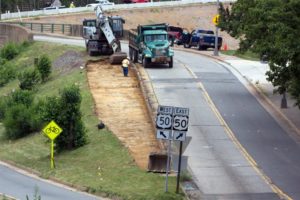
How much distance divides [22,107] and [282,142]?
1553 centimetres

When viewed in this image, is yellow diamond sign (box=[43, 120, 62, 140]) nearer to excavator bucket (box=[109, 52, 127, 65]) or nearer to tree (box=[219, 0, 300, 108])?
tree (box=[219, 0, 300, 108])

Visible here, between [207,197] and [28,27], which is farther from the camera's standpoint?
[28,27]

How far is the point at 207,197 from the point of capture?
27.2 metres

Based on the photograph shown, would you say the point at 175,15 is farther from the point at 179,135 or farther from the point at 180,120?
the point at 179,135

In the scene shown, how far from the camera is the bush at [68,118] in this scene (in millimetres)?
36531

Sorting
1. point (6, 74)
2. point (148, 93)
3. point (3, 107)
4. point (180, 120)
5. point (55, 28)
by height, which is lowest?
point (6, 74)

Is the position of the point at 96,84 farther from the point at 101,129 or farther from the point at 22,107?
the point at 101,129

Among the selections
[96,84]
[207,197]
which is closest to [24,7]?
[96,84]

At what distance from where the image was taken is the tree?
33.2 meters

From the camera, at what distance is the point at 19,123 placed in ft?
138

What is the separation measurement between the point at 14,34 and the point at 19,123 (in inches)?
1617

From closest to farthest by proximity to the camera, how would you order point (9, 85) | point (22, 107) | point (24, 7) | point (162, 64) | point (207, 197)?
point (207, 197) → point (22, 107) → point (162, 64) → point (9, 85) → point (24, 7)

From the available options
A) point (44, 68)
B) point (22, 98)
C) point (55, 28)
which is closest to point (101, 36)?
point (44, 68)

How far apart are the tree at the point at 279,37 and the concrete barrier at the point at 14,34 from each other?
39725 mm
